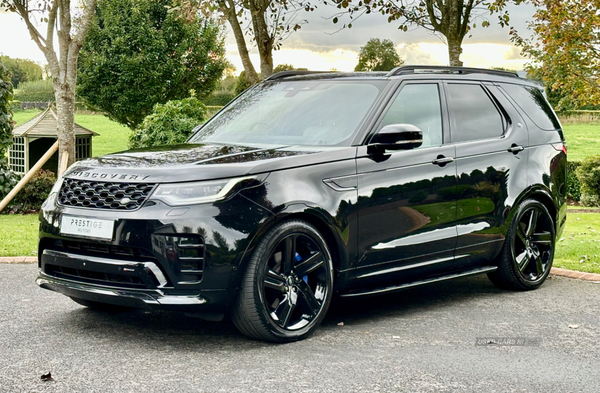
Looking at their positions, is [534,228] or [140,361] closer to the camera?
A: [140,361]

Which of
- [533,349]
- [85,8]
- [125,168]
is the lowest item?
[533,349]

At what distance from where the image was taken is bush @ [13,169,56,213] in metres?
16.2

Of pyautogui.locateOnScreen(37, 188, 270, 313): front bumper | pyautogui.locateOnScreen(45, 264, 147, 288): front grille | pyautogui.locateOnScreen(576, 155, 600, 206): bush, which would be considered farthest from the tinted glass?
pyautogui.locateOnScreen(576, 155, 600, 206): bush

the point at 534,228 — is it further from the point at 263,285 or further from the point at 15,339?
the point at 15,339

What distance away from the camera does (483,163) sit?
7.13 metres

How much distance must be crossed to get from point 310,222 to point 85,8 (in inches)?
432

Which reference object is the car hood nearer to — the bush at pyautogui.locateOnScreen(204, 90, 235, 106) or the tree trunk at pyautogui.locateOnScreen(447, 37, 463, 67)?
the tree trunk at pyautogui.locateOnScreen(447, 37, 463, 67)

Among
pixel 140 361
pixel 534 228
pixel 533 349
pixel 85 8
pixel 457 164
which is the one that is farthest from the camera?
pixel 85 8

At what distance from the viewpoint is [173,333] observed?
595 cm

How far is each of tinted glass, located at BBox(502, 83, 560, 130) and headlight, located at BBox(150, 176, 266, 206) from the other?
12.0 feet

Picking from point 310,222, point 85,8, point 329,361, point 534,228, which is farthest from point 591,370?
point 85,8

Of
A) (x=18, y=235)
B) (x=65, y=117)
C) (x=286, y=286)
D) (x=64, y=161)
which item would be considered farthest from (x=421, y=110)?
(x=65, y=117)

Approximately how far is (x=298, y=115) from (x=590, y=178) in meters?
15.3

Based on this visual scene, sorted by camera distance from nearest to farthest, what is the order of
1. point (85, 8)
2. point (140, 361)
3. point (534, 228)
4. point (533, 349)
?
point (140, 361) → point (533, 349) → point (534, 228) → point (85, 8)
